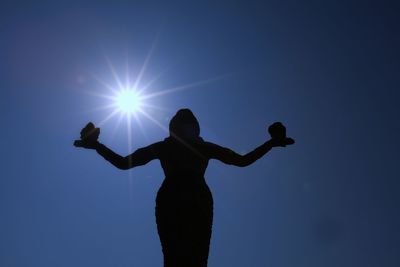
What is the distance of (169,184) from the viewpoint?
6094 millimetres

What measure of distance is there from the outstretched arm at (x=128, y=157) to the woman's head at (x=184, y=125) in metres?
0.41

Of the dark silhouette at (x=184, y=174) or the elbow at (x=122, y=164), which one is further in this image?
the elbow at (x=122, y=164)

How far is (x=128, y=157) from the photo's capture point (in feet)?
20.8

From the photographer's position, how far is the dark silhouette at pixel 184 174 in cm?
573

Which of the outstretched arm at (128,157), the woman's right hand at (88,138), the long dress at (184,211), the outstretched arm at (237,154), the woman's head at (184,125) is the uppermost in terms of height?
the woman's head at (184,125)

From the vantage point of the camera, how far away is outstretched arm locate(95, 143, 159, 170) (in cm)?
631

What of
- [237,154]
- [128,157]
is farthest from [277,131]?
[128,157]

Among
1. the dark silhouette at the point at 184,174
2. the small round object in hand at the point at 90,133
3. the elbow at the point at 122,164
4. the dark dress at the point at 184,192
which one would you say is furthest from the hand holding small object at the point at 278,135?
the small round object in hand at the point at 90,133

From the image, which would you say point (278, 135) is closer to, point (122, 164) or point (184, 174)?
point (184, 174)

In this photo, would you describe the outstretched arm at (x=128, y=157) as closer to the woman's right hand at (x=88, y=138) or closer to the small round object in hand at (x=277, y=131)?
the woman's right hand at (x=88, y=138)

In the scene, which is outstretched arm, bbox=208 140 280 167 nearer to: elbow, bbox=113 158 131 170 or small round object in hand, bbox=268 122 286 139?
small round object in hand, bbox=268 122 286 139

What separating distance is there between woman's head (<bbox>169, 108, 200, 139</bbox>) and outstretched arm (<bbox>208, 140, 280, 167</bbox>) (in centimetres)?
36

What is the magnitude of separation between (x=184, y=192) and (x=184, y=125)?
1.09 m

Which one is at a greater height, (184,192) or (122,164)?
(122,164)
